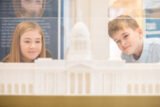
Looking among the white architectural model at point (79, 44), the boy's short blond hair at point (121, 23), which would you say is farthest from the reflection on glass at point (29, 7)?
the boy's short blond hair at point (121, 23)

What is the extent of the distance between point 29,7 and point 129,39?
44cm

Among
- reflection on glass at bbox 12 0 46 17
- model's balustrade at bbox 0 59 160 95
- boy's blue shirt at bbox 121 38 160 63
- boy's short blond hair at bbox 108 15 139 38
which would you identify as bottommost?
model's balustrade at bbox 0 59 160 95

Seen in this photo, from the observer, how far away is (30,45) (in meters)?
0.93

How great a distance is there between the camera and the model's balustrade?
881mm

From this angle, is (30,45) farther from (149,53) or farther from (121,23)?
(149,53)

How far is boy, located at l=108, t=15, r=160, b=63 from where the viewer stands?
0.93 meters

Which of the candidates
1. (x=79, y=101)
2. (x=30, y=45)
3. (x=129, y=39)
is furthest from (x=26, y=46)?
(x=129, y=39)

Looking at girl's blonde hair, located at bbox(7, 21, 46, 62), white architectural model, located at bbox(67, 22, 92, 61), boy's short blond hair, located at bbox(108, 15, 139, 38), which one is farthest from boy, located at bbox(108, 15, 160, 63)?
girl's blonde hair, located at bbox(7, 21, 46, 62)

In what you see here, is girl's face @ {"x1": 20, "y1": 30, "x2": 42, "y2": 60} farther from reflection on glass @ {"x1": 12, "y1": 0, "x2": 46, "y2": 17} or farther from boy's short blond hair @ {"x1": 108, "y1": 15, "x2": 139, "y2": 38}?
boy's short blond hair @ {"x1": 108, "y1": 15, "x2": 139, "y2": 38}

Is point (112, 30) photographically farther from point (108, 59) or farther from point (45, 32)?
point (45, 32)

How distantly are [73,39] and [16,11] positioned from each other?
27 centimetres

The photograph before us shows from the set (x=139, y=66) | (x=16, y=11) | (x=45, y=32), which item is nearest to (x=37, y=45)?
(x=45, y=32)

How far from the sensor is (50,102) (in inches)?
38.5

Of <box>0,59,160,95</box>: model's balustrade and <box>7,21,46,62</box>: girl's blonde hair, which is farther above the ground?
<box>7,21,46,62</box>: girl's blonde hair
